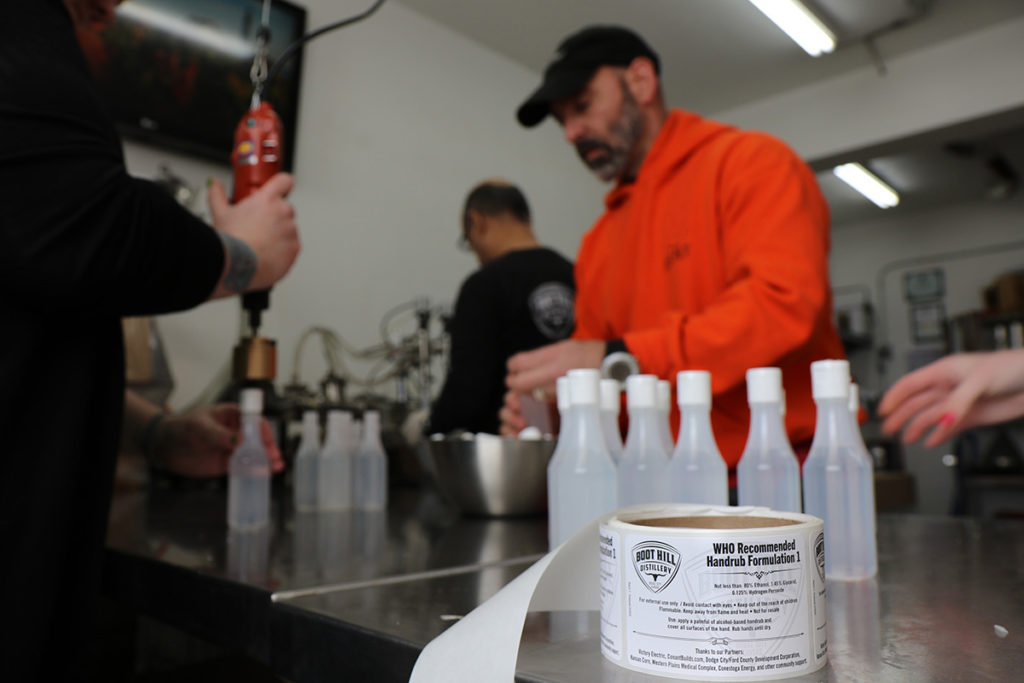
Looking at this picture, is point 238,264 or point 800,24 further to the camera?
point 800,24

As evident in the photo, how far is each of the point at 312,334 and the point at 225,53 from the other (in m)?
0.96

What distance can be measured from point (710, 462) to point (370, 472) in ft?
2.80

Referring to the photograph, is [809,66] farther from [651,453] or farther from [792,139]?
[651,453]

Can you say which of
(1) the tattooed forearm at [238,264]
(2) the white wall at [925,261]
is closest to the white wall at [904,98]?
(2) the white wall at [925,261]

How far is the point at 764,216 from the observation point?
115cm

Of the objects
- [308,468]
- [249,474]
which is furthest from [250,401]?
[308,468]

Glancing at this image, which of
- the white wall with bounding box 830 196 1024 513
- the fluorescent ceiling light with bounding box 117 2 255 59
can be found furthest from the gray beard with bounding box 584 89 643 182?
the white wall with bounding box 830 196 1024 513

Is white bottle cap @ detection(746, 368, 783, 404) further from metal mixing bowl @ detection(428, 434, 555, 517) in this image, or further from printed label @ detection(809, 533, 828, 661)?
metal mixing bowl @ detection(428, 434, 555, 517)

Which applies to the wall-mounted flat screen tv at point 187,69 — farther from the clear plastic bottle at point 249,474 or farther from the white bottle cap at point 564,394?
the white bottle cap at point 564,394

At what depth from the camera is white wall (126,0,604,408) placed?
2.45m

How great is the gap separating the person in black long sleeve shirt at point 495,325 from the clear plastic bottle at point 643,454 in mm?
1136

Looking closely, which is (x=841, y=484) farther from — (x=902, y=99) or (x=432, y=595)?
(x=902, y=99)

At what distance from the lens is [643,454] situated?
0.69 meters

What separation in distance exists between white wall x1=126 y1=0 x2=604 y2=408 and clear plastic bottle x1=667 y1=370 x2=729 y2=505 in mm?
1944
